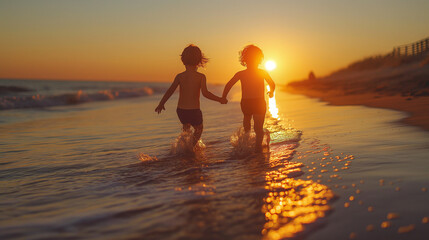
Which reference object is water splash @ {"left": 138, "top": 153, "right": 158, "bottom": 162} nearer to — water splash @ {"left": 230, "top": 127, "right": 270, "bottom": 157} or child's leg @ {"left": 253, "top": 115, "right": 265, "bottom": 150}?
water splash @ {"left": 230, "top": 127, "right": 270, "bottom": 157}

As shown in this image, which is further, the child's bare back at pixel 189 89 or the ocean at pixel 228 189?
the child's bare back at pixel 189 89

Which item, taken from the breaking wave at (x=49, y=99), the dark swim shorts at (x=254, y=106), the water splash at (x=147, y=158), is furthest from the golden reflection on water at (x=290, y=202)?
the breaking wave at (x=49, y=99)

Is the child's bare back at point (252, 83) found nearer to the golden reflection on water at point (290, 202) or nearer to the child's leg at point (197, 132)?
the child's leg at point (197, 132)

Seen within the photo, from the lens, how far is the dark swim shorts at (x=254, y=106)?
5.79m

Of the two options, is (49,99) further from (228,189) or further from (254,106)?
(228,189)

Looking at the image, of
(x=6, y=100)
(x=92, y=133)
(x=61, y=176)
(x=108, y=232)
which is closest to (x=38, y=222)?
(x=108, y=232)

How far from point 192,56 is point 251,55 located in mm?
1001

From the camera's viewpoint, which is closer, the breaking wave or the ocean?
the ocean

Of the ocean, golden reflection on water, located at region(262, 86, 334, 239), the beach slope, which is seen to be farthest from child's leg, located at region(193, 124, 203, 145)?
the beach slope

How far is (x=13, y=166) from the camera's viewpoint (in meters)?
4.92

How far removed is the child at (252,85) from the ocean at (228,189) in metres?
0.43

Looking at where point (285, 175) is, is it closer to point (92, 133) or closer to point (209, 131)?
point (209, 131)

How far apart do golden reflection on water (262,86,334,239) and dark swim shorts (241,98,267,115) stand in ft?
6.60

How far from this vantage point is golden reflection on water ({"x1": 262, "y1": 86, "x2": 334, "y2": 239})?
7.40ft
